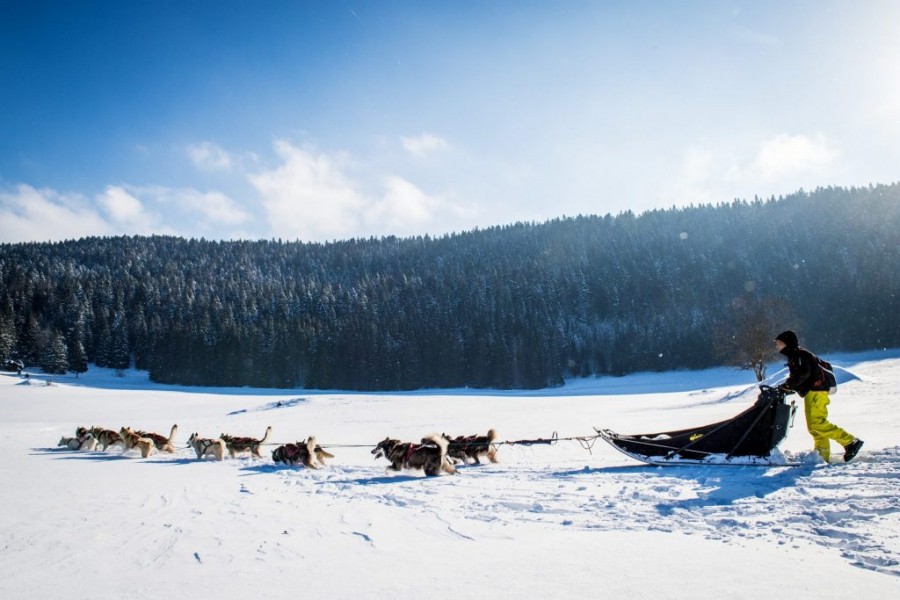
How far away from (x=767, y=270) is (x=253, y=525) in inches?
4146

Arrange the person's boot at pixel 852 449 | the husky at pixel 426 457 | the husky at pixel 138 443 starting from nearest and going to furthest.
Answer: the person's boot at pixel 852 449, the husky at pixel 426 457, the husky at pixel 138 443

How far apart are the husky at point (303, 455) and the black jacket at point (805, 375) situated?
8.65 m

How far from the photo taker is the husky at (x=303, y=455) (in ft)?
33.9

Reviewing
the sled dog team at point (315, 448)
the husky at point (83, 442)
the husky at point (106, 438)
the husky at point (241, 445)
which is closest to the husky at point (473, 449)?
the sled dog team at point (315, 448)

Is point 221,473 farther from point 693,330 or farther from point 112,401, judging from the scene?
point 693,330

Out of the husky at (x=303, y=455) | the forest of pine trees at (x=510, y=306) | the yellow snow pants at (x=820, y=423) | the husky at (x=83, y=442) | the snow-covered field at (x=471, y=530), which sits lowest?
the husky at (x=83, y=442)

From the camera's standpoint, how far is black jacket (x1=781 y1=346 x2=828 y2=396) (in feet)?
22.5

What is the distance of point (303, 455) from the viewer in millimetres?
10445

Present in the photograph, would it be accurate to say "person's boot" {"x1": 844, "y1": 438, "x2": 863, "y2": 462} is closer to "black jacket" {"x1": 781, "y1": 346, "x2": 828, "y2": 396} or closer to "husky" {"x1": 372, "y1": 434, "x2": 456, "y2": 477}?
"black jacket" {"x1": 781, "y1": 346, "x2": 828, "y2": 396}

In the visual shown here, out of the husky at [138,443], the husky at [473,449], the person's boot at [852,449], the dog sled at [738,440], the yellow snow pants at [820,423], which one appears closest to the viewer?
the person's boot at [852,449]

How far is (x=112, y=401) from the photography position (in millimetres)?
37344

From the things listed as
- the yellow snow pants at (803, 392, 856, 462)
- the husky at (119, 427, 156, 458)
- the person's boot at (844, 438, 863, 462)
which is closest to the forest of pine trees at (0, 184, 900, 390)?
the husky at (119, 427, 156, 458)

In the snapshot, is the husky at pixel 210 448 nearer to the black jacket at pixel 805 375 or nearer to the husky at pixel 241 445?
the husky at pixel 241 445

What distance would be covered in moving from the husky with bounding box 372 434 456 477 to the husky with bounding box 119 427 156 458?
318 inches
